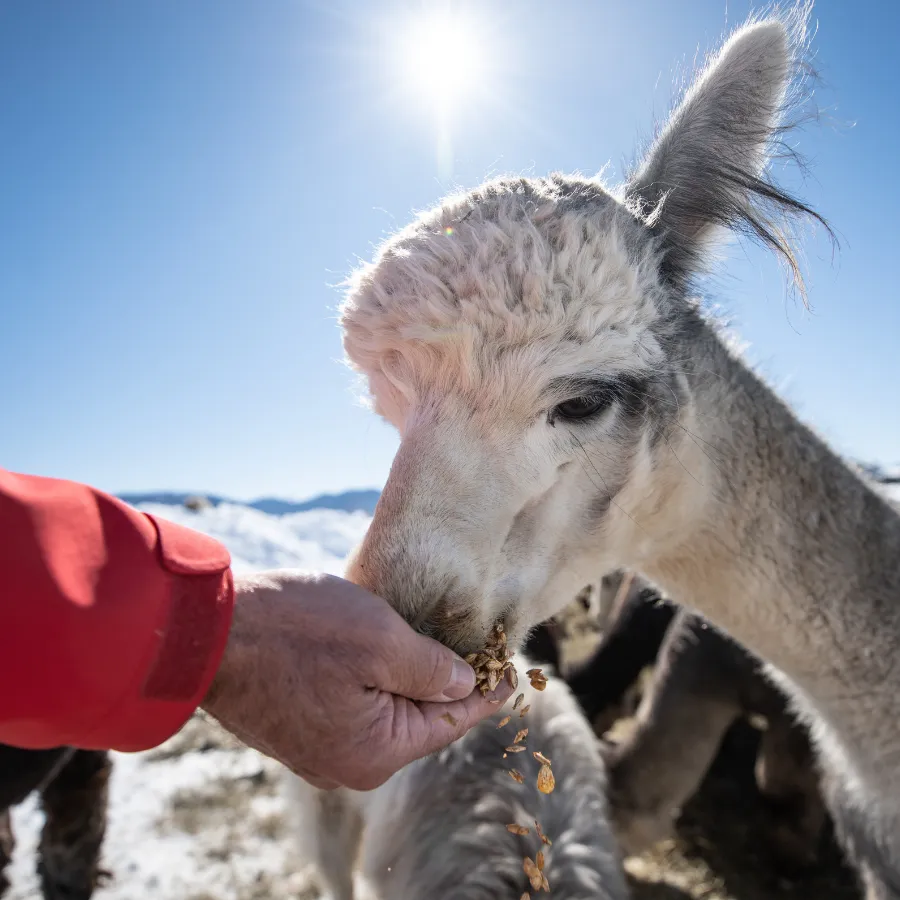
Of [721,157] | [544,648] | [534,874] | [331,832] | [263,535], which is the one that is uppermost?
[721,157]

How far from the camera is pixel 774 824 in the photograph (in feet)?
13.0

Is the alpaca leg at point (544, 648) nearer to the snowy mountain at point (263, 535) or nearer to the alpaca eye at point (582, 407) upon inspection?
the snowy mountain at point (263, 535)

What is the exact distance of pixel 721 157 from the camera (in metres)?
1.83

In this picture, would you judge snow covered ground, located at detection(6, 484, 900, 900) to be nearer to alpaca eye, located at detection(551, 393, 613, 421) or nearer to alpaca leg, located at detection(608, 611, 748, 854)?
alpaca leg, located at detection(608, 611, 748, 854)

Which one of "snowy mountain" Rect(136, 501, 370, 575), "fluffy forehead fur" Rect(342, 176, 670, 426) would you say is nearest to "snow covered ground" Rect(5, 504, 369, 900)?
"fluffy forehead fur" Rect(342, 176, 670, 426)

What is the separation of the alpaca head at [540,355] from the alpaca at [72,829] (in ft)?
8.23

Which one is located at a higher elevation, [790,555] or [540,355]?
[540,355]

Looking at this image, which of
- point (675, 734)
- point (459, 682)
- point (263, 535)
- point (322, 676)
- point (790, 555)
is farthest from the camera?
point (263, 535)

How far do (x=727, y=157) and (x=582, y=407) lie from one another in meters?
0.91

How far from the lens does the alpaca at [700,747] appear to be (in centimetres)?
338

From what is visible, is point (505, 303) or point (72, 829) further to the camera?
point (72, 829)

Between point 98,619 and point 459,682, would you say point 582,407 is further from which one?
point 98,619

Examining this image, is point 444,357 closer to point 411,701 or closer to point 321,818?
point 411,701

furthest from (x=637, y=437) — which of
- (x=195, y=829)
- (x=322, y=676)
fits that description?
(x=195, y=829)
